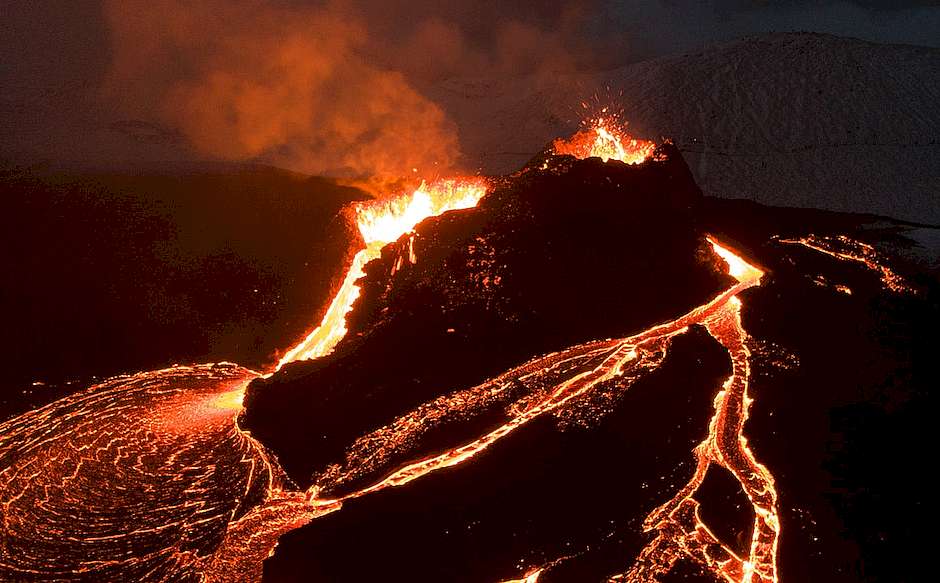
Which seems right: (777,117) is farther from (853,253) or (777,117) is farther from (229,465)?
(229,465)

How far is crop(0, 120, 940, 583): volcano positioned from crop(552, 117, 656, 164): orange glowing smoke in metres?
0.04

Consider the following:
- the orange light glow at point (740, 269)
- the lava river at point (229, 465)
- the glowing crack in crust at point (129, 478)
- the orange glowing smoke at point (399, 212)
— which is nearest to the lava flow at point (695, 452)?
the lava river at point (229, 465)

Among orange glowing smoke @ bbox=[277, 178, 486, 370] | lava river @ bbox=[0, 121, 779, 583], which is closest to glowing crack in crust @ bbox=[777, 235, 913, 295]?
lava river @ bbox=[0, 121, 779, 583]

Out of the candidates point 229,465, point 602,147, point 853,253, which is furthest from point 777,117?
point 229,465

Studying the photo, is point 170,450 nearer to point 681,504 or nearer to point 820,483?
point 681,504

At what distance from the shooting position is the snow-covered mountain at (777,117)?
13062mm

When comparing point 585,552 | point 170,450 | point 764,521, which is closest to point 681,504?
point 764,521

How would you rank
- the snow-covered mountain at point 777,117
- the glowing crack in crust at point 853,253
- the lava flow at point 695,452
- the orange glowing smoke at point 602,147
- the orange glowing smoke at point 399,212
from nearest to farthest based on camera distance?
the lava flow at point 695,452 → the orange glowing smoke at point 399,212 → the orange glowing smoke at point 602,147 → the glowing crack in crust at point 853,253 → the snow-covered mountain at point 777,117

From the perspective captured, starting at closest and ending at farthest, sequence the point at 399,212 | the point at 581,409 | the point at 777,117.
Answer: the point at 581,409 → the point at 399,212 → the point at 777,117

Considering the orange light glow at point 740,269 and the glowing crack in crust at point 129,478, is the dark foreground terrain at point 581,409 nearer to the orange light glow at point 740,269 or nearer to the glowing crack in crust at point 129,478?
the orange light glow at point 740,269

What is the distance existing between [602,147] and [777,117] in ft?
37.6

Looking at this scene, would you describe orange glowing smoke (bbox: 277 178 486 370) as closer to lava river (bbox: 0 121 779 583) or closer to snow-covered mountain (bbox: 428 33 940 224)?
lava river (bbox: 0 121 779 583)

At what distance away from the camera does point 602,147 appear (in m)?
5.70

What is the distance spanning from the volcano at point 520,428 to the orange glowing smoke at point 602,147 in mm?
36
